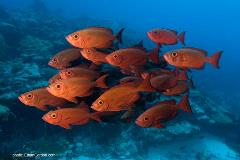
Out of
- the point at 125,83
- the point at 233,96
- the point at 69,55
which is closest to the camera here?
the point at 125,83

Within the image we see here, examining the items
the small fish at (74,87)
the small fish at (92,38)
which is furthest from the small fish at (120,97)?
the small fish at (92,38)

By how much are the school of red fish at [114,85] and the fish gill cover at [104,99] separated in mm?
15

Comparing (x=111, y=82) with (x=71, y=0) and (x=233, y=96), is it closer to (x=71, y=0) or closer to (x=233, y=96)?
(x=233, y=96)

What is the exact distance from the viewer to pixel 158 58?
15.8 ft

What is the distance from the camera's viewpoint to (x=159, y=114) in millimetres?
4309

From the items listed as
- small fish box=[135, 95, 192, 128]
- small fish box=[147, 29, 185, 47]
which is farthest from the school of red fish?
small fish box=[147, 29, 185, 47]

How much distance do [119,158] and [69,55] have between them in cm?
767

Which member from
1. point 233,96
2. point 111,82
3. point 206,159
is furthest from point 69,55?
point 233,96

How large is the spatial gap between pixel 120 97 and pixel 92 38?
1.26 meters

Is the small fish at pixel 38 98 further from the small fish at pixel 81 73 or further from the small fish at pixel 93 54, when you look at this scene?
the small fish at pixel 93 54

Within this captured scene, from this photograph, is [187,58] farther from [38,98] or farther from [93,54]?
[38,98]

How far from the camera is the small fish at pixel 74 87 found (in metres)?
4.11

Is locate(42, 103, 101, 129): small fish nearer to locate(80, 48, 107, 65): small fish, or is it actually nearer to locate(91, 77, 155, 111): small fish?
locate(91, 77, 155, 111): small fish

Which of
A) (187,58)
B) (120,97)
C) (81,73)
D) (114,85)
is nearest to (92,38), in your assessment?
(81,73)
